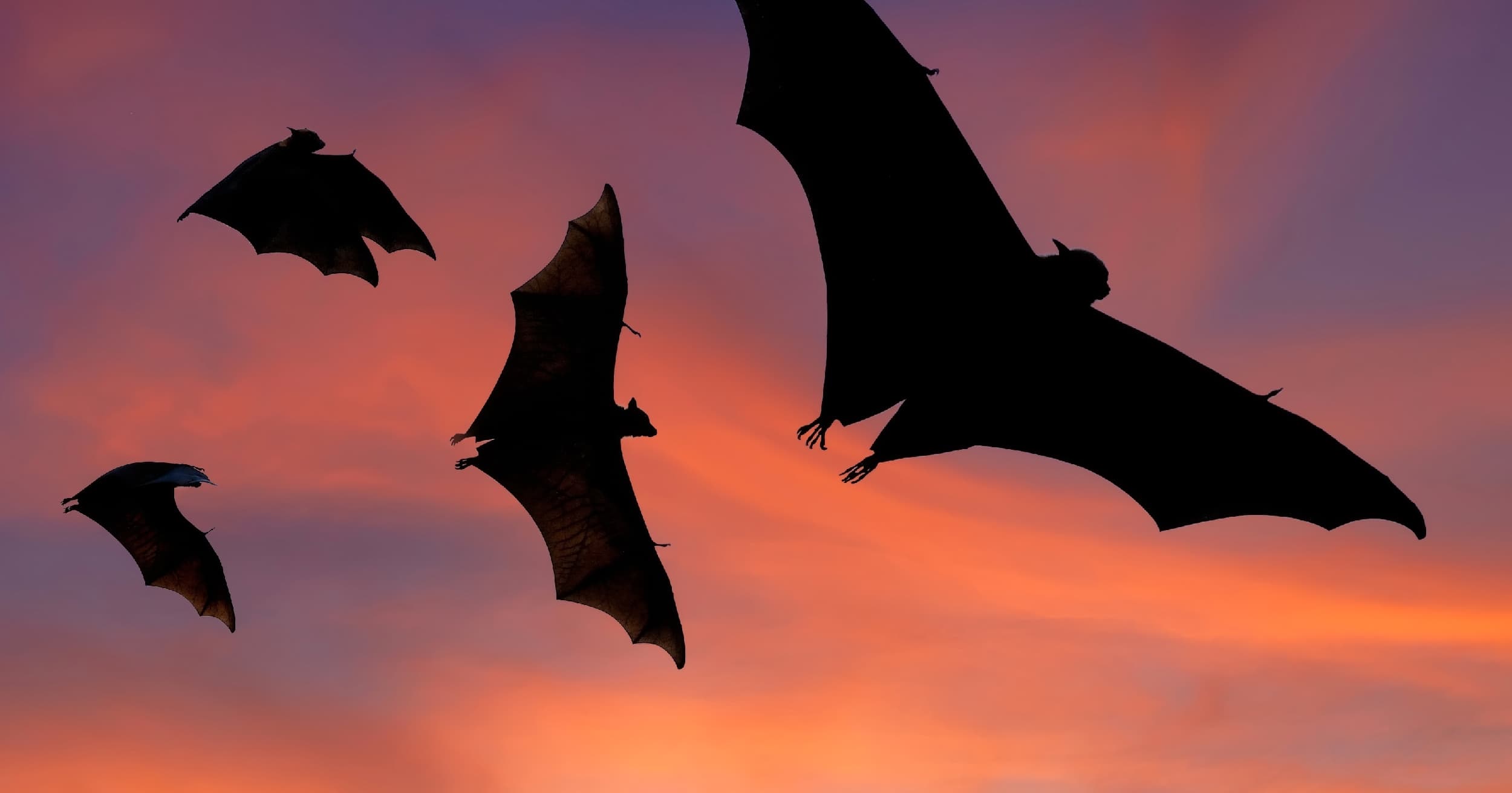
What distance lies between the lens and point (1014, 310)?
9.52m

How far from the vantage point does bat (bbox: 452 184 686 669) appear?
1070cm

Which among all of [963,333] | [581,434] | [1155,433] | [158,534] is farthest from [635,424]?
[158,534]

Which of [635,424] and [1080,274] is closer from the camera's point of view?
[1080,274]

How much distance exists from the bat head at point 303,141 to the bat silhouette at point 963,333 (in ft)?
22.6

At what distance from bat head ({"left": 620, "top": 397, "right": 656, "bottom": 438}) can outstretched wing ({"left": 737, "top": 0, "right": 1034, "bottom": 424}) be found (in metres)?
2.13

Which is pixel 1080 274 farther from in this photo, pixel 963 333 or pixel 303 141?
pixel 303 141

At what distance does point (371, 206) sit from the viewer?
45.4 feet

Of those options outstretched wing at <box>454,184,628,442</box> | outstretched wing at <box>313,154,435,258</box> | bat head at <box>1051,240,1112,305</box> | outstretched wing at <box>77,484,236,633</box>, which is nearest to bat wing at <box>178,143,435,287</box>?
outstretched wing at <box>313,154,435,258</box>

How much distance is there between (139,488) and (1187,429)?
1282 cm

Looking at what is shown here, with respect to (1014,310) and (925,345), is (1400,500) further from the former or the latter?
(925,345)

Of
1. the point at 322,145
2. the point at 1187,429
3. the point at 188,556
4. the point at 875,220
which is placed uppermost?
the point at 322,145

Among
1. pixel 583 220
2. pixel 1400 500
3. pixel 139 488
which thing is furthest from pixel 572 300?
pixel 1400 500

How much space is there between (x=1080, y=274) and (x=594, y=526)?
20.5 ft

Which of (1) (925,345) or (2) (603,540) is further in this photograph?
(2) (603,540)
